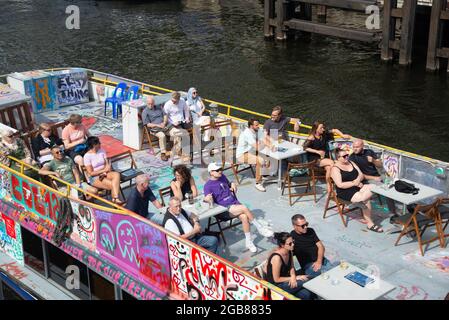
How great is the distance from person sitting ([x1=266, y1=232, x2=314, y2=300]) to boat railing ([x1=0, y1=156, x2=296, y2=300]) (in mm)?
739

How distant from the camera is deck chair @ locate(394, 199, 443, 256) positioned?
9562 millimetres

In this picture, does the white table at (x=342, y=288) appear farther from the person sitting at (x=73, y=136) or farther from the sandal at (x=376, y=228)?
the person sitting at (x=73, y=136)

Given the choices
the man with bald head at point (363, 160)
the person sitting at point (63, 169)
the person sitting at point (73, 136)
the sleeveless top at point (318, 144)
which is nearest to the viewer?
the person sitting at point (63, 169)

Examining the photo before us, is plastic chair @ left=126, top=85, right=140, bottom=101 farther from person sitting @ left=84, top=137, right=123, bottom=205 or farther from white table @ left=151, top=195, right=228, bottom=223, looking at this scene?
white table @ left=151, top=195, right=228, bottom=223

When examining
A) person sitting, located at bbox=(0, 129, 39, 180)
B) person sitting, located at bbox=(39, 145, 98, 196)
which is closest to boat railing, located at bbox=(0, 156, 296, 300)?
person sitting, located at bbox=(0, 129, 39, 180)

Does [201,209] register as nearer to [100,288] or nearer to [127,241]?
[127,241]

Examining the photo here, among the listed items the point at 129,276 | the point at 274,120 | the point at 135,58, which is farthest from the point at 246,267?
the point at 135,58

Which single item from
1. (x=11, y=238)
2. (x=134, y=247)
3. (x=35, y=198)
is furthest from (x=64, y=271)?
(x=134, y=247)

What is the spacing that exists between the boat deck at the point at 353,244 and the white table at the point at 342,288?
0.93 m

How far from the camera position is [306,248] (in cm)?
870

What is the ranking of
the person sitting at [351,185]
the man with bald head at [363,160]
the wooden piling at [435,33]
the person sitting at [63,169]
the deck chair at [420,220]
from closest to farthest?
1. the deck chair at [420,220]
2. the person sitting at [351,185]
3. the person sitting at [63,169]
4. the man with bald head at [363,160]
5. the wooden piling at [435,33]

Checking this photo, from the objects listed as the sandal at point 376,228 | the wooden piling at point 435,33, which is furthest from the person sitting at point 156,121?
the wooden piling at point 435,33

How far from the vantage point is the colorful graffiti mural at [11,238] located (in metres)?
10.9

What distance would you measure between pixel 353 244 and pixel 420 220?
1.03 m
